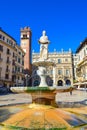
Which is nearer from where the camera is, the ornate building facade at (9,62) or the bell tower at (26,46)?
the ornate building facade at (9,62)

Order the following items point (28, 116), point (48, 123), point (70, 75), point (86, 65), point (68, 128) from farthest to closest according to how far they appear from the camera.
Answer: point (70, 75)
point (86, 65)
point (28, 116)
point (48, 123)
point (68, 128)

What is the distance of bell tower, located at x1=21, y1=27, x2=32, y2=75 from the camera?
71650 millimetres

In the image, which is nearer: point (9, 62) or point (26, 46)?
point (9, 62)

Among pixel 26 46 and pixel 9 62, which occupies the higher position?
pixel 26 46

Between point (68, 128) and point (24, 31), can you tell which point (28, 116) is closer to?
point (68, 128)

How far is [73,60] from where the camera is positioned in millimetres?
83000

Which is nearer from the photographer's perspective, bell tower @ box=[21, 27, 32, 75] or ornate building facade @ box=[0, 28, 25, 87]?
ornate building facade @ box=[0, 28, 25, 87]

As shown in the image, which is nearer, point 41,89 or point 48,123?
point 48,123

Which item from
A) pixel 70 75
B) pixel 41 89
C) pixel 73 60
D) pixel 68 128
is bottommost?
pixel 68 128

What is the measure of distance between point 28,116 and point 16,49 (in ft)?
175

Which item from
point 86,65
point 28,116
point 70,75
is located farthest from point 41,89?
point 70,75

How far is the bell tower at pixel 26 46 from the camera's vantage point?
7165 cm

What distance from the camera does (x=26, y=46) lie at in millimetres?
72562

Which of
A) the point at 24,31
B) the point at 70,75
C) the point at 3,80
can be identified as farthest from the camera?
the point at 70,75
